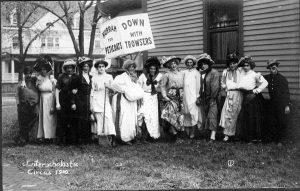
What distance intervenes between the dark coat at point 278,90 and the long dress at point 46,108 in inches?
146

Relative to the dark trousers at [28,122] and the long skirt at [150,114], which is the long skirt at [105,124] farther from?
the dark trousers at [28,122]

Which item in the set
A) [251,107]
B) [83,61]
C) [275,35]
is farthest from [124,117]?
[275,35]

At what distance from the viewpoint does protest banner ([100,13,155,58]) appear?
7684 mm

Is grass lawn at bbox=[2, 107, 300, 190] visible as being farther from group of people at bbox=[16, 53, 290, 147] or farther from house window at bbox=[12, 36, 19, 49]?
house window at bbox=[12, 36, 19, 49]

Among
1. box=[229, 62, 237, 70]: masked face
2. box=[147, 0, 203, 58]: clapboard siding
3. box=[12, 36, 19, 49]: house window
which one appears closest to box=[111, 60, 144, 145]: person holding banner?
box=[147, 0, 203, 58]: clapboard siding

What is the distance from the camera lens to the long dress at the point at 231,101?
7703 mm

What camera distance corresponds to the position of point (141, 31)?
25.7ft

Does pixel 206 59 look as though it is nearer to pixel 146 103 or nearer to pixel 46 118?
pixel 146 103

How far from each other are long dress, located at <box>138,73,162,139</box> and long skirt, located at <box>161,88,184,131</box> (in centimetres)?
18

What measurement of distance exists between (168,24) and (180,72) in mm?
1230

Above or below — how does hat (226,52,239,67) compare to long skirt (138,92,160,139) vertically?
above

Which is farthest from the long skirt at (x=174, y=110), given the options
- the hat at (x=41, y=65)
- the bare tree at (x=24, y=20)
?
the bare tree at (x=24, y=20)

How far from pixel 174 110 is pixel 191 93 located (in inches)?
16.6

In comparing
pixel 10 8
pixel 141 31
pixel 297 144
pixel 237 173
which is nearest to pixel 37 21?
pixel 10 8
